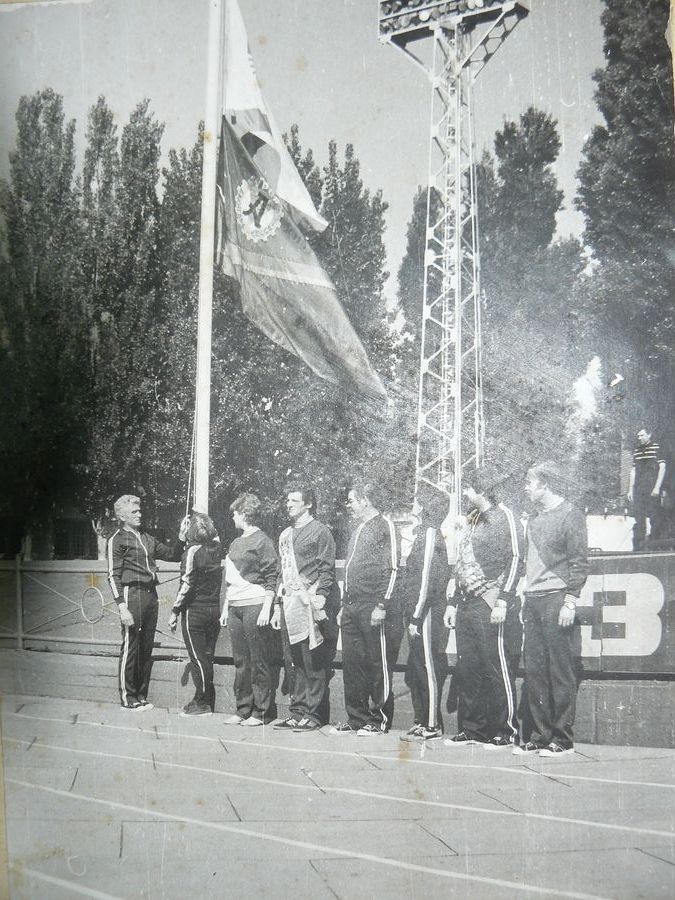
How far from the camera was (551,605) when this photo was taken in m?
3.43

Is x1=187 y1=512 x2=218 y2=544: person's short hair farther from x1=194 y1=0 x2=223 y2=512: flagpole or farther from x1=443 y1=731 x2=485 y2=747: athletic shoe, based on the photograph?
x1=443 y1=731 x2=485 y2=747: athletic shoe

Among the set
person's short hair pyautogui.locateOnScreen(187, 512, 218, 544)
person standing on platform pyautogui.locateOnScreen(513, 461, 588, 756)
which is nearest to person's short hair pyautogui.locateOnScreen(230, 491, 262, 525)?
person's short hair pyautogui.locateOnScreen(187, 512, 218, 544)

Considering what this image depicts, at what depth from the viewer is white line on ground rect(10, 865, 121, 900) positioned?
11.1 ft

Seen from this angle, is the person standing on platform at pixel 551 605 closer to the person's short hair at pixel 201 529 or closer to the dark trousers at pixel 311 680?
the dark trousers at pixel 311 680

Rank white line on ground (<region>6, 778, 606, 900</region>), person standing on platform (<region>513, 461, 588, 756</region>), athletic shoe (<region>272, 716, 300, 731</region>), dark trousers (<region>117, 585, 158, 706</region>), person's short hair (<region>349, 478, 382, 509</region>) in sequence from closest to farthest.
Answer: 1. white line on ground (<region>6, 778, 606, 900</region>)
2. person standing on platform (<region>513, 461, 588, 756</region>)
3. person's short hair (<region>349, 478, 382, 509</region>)
4. athletic shoe (<region>272, 716, 300, 731</region>)
5. dark trousers (<region>117, 585, 158, 706</region>)

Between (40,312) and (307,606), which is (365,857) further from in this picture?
(40,312)

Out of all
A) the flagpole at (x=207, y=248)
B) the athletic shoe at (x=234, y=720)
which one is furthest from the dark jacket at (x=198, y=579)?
the athletic shoe at (x=234, y=720)

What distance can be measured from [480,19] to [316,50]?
28.0 inches

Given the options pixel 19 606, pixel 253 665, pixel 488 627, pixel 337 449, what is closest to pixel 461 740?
pixel 488 627

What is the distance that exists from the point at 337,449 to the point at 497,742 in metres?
1.36

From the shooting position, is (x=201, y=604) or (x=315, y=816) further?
(x=201, y=604)

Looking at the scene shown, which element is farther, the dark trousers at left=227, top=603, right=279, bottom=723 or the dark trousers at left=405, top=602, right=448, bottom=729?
the dark trousers at left=227, top=603, right=279, bottom=723

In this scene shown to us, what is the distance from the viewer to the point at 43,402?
3.96 meters

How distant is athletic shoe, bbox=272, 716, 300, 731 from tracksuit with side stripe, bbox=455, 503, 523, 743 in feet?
2.32
